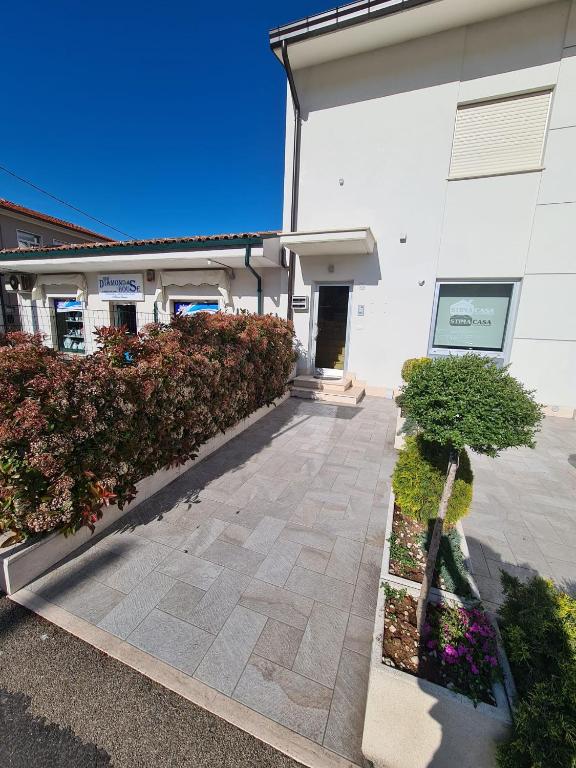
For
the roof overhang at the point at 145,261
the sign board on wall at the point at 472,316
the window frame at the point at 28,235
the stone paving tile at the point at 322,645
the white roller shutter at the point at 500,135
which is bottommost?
the stone paving tile at the point at 322,645

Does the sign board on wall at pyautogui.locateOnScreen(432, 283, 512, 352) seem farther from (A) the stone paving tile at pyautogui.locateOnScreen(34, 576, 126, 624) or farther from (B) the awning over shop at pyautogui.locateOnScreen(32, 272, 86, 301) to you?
(B) the awning over shop at pyautogui.locateOnScreen(32, 272, 86, 301)

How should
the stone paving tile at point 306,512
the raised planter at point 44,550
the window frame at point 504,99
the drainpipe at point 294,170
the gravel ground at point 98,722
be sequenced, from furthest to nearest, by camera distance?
the drainpipe at point 294,170, the window frame at point 504,99, the stone paving tile at point 306,512, the raised planter at point 44,550, the gravel ground at point 98,722

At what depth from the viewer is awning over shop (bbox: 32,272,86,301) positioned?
1029cm

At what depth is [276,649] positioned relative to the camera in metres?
1.90

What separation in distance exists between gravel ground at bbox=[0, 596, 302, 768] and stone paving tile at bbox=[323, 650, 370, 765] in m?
0.24

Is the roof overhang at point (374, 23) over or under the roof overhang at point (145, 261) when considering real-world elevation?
over

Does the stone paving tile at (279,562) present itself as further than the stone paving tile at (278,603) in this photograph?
Yes

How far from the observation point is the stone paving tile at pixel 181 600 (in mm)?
2120

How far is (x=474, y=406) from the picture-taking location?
181 centimetres

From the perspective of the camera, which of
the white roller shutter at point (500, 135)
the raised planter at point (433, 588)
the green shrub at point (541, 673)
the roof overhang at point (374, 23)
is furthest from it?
the white roller shutter at point (500, 135)

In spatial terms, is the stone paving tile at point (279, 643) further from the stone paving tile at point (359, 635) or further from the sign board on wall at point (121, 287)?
the sign board on wall at point (121, 287)

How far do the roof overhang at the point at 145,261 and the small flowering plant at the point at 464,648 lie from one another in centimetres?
691

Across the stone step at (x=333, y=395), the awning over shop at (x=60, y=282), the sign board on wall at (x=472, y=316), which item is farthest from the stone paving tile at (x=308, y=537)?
the awning over shop at (x=60, y=282)

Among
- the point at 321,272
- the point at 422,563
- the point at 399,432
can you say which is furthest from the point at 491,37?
the point at 422,563
